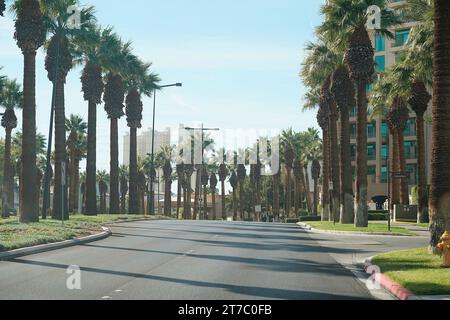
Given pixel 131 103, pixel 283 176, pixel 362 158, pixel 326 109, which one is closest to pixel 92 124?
pixel 131 103

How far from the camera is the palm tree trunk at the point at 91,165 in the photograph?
1984 inches

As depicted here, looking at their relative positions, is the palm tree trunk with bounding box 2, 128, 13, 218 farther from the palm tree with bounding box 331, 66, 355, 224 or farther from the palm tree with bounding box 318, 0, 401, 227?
the palm tree with bounding box 318, 0, 401, 227

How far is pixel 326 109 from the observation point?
54250mm

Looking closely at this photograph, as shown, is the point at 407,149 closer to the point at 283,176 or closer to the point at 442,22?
the point at 283,176

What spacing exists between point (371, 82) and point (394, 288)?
2913 centimetres

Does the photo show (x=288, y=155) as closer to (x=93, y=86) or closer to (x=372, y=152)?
(x=372, y=152)

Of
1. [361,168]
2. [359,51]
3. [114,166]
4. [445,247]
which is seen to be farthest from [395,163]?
[445,247]

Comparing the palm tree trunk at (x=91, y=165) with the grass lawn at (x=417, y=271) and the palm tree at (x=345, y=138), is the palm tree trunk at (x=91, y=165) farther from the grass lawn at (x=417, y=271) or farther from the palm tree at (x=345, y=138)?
the grass lawn at (x=417, y=271)

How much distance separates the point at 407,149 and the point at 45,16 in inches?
2402

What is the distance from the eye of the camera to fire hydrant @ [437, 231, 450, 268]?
14906 mm

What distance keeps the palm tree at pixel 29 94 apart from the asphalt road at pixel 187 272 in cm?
1113

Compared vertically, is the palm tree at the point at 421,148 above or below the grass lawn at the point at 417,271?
above

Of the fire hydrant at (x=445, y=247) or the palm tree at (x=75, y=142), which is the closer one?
the fire hydrant at (x=445, y=247)

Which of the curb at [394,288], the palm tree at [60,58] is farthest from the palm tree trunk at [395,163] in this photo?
the curb at [394,288]
